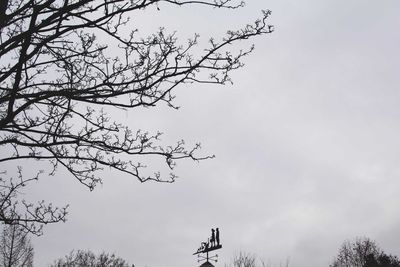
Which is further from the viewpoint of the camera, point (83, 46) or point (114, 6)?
point (83, 46)

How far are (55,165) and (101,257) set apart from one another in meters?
43.6

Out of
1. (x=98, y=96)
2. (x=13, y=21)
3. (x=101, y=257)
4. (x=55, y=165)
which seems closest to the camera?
(x=98, y=96)

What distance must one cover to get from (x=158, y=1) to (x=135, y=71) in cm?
79

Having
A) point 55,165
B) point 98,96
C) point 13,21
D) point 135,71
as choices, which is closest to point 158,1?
point 135,71

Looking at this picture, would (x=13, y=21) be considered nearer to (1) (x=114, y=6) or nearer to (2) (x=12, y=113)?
(1) (x=114, y=6)

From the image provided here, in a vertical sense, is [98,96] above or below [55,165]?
above

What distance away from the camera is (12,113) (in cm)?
385

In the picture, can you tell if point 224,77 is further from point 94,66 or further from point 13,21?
point 13,21

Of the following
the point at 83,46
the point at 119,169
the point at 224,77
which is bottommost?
the point at 119,169

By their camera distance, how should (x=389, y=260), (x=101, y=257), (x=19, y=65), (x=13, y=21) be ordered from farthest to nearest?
(x=101, y=257) < (x=389, y=260) < (x=13, y=21) < (x=19, y=65)

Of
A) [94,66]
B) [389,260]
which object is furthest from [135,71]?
[389,260]

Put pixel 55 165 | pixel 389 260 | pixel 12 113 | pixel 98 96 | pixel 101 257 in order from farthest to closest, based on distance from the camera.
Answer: pixel 101 257 → pixel 389 260 → pixel 55 165 → pixel 98 96 → pixel 12 113

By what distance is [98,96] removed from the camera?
444 centimetres

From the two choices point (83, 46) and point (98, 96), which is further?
point (83, 46)
